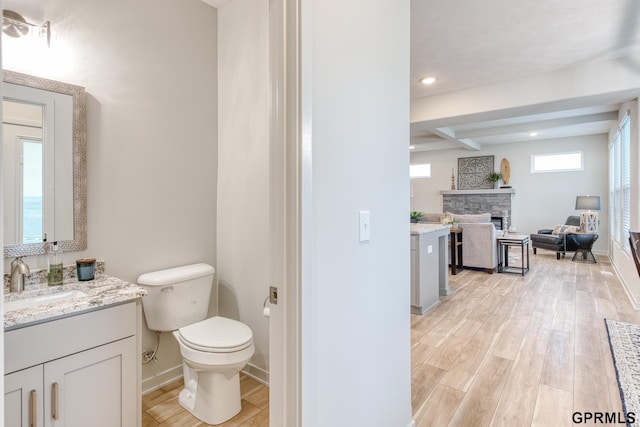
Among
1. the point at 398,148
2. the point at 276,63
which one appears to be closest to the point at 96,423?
the point at 276,63

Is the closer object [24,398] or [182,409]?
[24,398]

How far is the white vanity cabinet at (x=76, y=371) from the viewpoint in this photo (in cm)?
129

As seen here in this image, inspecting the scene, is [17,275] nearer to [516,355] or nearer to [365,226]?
[365,226]

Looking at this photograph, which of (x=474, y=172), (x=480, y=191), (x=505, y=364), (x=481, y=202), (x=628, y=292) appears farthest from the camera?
(x=474, y=172)

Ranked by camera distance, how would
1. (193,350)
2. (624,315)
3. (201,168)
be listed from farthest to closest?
(624,315), (201,168), (193,350)

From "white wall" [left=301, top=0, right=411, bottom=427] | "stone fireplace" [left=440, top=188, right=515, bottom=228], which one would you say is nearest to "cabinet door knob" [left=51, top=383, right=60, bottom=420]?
"white wall" [left=301, top=0, right=411, bottom=427]

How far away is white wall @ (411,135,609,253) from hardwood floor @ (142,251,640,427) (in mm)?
3997

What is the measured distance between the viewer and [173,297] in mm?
2086

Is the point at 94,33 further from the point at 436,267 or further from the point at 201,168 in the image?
the point at 436,267

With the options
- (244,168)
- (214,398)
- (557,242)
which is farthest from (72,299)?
(557,242)

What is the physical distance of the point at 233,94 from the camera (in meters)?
2.45

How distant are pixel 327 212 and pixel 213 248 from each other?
1653mm

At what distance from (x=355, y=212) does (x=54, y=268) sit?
158 centimetres

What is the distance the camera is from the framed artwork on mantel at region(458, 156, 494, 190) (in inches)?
345
